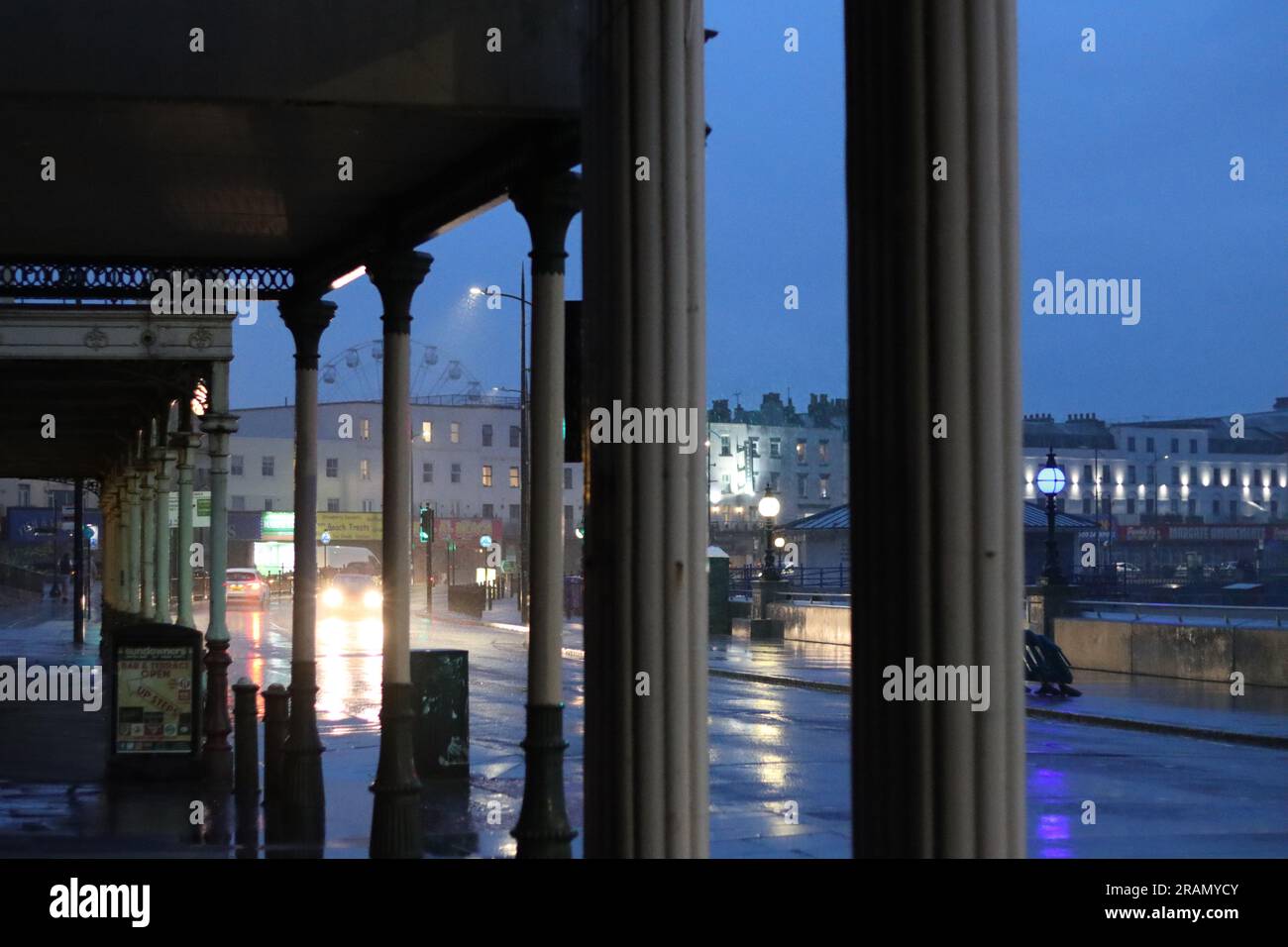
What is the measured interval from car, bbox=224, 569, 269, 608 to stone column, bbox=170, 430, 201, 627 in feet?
143

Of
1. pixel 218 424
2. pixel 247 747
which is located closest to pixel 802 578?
pixel 218 424

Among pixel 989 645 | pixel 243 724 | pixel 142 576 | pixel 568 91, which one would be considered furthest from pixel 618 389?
pixel 142 576

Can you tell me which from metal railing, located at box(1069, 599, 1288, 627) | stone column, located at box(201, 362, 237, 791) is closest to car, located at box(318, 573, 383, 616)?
metal railing, located at box(1069, 599, 1288, 627)

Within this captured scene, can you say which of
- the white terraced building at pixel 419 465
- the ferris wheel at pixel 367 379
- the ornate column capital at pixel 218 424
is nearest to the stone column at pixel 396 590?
the ornate column capital at pixel 218 424

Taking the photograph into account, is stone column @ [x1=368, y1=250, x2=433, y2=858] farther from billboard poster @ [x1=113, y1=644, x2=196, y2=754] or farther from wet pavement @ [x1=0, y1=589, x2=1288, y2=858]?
billboard poster @ [x1=113, y1=644, x2=196, y2=754]

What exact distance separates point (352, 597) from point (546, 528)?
56644mm

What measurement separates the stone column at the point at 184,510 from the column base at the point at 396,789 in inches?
501

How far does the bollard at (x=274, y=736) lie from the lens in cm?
1533

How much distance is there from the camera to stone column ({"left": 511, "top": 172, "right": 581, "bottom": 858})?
33.4ft

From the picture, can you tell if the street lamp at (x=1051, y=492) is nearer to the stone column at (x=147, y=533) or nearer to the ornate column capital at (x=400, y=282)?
the stone column at (x=147, y=533)

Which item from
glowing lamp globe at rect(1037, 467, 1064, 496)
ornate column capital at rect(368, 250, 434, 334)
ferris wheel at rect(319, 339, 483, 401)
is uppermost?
ferris wheel at rect(319, 339, 483, 401)

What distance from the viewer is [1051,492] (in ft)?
106

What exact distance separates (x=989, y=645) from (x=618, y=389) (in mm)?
2784
